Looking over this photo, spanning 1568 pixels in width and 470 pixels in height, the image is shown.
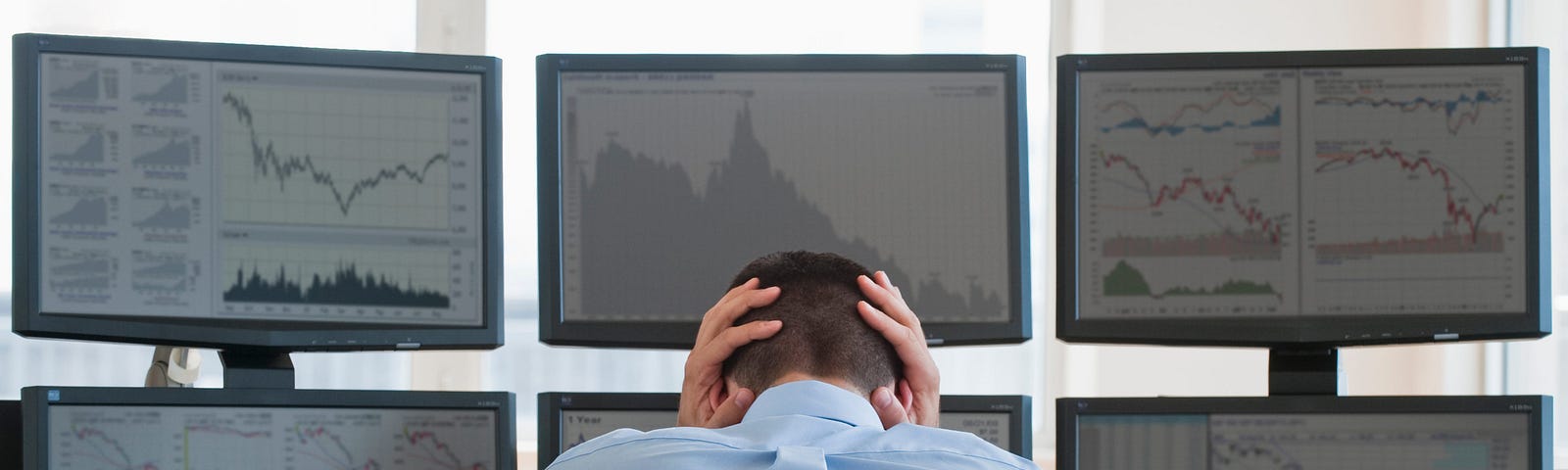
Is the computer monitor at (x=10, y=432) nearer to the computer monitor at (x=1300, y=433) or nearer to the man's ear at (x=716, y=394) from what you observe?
the man's ear at (x=716, y=394)

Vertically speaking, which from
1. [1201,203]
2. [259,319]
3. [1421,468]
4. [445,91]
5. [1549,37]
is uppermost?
[1549,37]

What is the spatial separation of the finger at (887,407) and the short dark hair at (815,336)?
0.04 feet

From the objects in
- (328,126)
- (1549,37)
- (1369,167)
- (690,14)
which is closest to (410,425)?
(328,126)

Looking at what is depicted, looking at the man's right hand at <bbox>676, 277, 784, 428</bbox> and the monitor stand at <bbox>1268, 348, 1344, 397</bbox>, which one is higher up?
the man's right hand at <bbox>676, 277, 784, 428</bbox>

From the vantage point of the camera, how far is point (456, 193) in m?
1.63

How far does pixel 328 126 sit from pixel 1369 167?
3.87 feet

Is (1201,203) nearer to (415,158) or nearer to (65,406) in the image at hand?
(415,158)

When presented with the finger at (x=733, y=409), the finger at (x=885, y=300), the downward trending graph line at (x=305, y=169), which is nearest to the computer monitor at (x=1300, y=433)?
the finger at (x=885, y=300)

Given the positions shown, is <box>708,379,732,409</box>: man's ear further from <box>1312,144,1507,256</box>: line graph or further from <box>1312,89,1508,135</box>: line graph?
<box>1312,89,1508,135</box>: line graph

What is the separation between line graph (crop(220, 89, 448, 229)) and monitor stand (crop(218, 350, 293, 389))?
0.17 metres

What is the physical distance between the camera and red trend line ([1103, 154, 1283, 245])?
5.35 ft

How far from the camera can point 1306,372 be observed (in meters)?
1.68

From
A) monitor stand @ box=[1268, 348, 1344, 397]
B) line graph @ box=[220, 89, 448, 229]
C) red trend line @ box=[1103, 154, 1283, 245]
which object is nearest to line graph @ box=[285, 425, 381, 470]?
line graph @ box=[220, 89, 448, 229]

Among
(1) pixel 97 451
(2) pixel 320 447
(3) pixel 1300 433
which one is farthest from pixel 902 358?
(1) pixel 97 451
